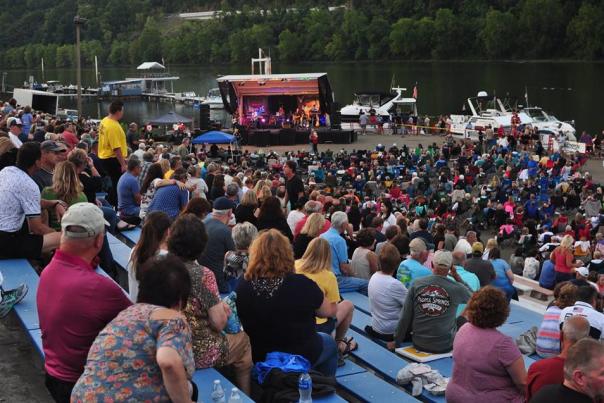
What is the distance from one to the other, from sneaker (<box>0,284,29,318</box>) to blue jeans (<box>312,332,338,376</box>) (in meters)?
1.99

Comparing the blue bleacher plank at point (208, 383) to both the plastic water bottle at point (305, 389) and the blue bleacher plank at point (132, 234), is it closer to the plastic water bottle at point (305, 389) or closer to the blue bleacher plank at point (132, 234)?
the plastic water bottle at point (305, 389)

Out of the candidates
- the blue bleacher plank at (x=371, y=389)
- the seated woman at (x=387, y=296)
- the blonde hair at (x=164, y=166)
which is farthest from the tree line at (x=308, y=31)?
the blue bleacher plank at (x=371, y=389)

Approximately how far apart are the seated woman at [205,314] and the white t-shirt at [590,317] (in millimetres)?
2203

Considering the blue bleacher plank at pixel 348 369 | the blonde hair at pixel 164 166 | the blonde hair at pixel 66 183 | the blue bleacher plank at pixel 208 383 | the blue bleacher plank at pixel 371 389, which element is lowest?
the blue bleacher plank at pixel 348 369

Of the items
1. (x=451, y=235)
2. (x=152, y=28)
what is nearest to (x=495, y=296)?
(x=451, y=235)

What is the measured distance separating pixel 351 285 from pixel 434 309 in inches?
73.7

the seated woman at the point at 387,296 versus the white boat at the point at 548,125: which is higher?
the seated woman at the point at 387,296

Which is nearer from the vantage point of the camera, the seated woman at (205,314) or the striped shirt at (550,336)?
the seated woman at (205,314)

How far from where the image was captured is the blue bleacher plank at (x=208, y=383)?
426cm

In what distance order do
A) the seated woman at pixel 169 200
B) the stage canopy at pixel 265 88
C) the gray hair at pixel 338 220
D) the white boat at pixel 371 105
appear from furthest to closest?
the white boat at pixel 371 105 < the stage canopy at pixel 265 88 < the gray hair at pixel 338 220 < the seated woman at pixel 169 200

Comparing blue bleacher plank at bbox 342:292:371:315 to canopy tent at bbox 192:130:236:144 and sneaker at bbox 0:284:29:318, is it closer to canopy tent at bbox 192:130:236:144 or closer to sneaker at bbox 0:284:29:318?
sneaker at bbox 0:284:29:318

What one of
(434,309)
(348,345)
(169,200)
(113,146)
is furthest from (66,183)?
(113,146)

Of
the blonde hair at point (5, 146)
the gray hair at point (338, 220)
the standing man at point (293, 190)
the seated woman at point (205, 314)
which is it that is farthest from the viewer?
the standing man at point (293, 190)

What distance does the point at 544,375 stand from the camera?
4.12 metres
